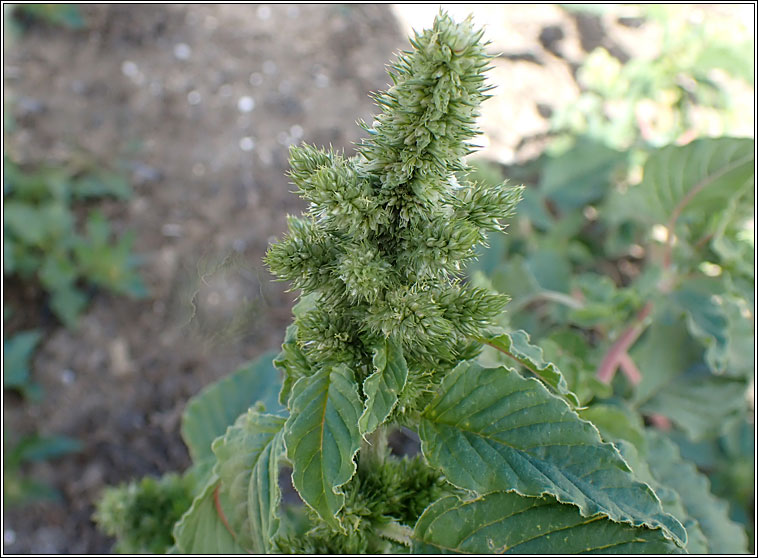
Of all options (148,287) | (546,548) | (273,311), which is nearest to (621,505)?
(546,548)

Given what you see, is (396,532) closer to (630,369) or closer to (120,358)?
(630,369)

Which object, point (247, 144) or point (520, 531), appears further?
point (247, 144)

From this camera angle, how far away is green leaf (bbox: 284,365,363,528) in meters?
0.78

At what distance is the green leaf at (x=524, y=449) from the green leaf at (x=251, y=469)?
23 cm

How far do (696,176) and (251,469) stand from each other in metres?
1.47

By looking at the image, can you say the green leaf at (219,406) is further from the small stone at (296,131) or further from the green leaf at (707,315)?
the small stone at (296,131)

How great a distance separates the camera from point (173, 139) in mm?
3303

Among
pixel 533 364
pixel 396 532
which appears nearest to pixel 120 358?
pixel 396 532

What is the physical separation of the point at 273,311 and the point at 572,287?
1279mm

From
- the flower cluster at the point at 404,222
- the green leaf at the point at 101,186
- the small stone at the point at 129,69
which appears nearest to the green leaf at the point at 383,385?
the flower cluster at the point at 404,222

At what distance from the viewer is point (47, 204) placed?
293 centimetres

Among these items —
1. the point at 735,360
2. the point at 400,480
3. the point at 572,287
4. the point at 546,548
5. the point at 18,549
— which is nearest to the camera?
the point at 546,548

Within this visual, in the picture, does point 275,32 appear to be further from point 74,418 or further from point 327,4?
point 74,418

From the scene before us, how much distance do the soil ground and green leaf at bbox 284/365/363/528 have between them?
142cm
